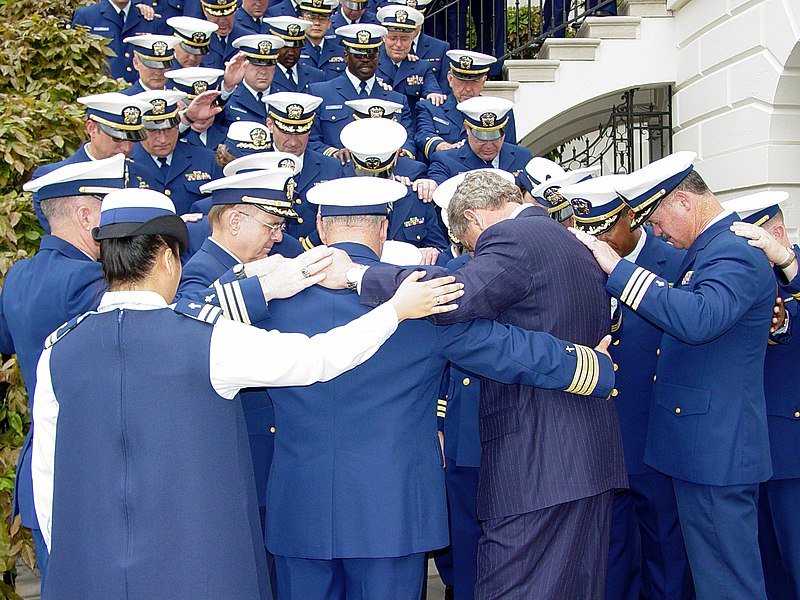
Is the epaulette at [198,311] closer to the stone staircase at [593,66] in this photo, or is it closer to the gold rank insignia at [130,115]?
the gold rank insignia at [130,115]

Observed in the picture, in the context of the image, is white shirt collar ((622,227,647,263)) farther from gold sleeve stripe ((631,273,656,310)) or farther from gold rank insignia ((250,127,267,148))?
gold rank insignia ((250,127,267,148))

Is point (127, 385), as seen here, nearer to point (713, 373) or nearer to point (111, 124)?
point (713, 373)

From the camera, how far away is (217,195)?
3645 mm

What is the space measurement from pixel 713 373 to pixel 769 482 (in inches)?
34.2

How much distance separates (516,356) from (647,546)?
5.96 ft

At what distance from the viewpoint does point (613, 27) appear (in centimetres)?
894

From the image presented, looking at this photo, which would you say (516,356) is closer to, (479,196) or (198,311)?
(479,196)

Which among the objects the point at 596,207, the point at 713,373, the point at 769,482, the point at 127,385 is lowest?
the point at 769,482

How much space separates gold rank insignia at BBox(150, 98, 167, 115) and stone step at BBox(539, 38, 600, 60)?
15.0 ft

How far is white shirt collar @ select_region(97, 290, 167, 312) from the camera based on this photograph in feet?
8.34

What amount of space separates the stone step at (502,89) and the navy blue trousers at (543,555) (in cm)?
626

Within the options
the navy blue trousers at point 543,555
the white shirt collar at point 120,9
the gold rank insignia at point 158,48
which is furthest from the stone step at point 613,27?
the navy blue trousers at point 543,555

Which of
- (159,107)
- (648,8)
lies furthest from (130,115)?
(648,8)

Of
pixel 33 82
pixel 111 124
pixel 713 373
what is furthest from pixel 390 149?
pixel 713 373
